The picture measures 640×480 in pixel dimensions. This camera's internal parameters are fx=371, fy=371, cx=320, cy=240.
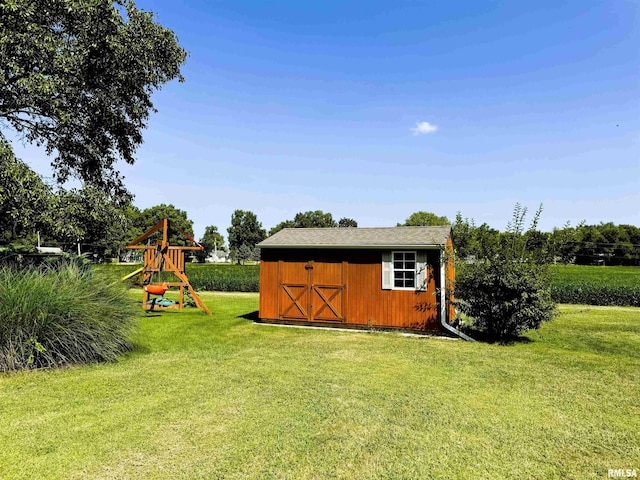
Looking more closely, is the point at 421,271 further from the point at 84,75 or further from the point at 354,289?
the point at 84,75

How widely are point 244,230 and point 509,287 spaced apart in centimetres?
6751

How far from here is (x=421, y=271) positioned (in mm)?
10539

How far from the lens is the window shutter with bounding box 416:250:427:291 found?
34.4ft

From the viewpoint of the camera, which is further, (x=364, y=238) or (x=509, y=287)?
(x=364, y=238)

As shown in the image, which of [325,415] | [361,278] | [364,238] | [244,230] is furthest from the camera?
[244,230]

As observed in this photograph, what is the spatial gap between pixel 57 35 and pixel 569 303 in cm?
2419

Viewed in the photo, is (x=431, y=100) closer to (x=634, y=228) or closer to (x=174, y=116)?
(x=174, y=116)

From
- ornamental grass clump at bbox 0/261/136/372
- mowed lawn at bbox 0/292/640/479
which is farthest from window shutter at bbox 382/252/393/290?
ornamental grass clump at bbox 0/261/136/372

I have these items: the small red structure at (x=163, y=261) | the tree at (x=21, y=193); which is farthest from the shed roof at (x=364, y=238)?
the tree at (x=21, y=193)

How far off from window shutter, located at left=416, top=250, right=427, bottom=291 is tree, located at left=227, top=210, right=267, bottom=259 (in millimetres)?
64492

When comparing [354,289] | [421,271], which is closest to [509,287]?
[421,271]

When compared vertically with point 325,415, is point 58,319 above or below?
above

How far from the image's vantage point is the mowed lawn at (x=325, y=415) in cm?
353

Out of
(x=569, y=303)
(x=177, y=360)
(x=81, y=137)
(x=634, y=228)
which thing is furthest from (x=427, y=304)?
(x=634, y=228)
